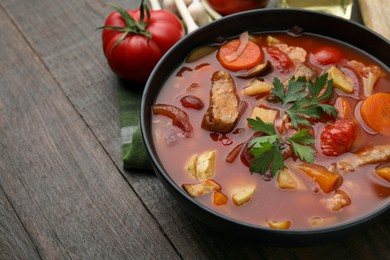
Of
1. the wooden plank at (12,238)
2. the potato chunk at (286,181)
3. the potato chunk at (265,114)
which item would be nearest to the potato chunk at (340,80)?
the potato chunk at (265,114)

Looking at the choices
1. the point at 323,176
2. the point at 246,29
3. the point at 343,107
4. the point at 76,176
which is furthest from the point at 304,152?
the point at 76,176

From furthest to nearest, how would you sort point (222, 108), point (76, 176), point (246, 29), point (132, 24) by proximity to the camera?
point (132, 24), point (246, 29), point (76, 176), point (222, 108)

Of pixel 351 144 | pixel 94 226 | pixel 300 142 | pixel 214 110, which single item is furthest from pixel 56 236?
pixel 351 144

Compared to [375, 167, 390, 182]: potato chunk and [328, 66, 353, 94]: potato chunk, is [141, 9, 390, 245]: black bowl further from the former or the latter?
[375, 167, 390, 182]: potato chunk

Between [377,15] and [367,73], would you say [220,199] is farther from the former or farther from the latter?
[377,15]

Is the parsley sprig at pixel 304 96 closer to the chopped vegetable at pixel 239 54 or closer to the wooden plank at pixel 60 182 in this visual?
the chopped vegetable at pixel 239 54

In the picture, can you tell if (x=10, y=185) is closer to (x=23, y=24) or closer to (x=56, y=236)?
(x=56, y=236)
